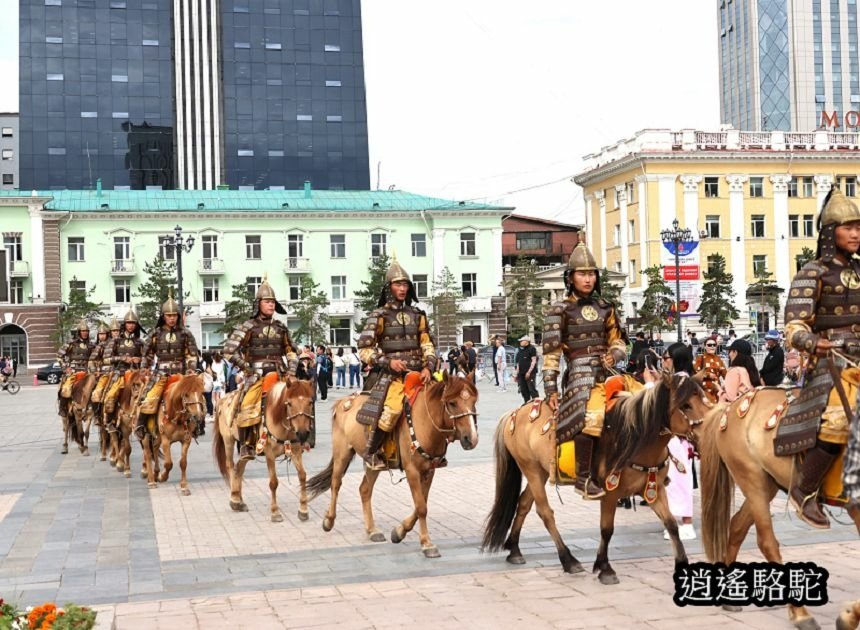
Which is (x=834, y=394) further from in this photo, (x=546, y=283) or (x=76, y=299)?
(x=546, y=283)

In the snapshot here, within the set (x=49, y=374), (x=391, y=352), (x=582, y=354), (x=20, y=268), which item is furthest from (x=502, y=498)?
(x=20, y=268)

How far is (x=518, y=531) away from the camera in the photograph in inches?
391

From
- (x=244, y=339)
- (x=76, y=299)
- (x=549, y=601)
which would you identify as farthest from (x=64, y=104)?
(x=549, y=601)

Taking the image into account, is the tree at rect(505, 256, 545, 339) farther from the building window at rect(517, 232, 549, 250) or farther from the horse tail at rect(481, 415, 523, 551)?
the horse tail at rect(481, 415, 523, 551)

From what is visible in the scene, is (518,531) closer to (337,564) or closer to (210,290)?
(337,564)

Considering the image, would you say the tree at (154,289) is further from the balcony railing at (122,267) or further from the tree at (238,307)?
the tree at (238,307)

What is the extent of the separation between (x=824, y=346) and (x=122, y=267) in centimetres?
6929

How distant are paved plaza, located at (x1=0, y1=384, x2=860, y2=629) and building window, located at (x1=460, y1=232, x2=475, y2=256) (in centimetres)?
6021

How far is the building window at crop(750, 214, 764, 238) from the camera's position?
259ft

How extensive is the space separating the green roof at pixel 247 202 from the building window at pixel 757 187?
18.8 metres

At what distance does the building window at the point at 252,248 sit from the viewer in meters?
74.1

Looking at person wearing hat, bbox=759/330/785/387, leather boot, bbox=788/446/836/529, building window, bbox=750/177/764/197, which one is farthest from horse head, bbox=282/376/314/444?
building window, bbox=750/177/764/197

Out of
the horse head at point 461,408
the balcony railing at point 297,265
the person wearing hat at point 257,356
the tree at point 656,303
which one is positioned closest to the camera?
the horse head at point 461,408

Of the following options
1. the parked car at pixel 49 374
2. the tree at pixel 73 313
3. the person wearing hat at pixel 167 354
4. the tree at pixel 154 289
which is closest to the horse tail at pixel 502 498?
the person wearing hat at pixel 167 354
